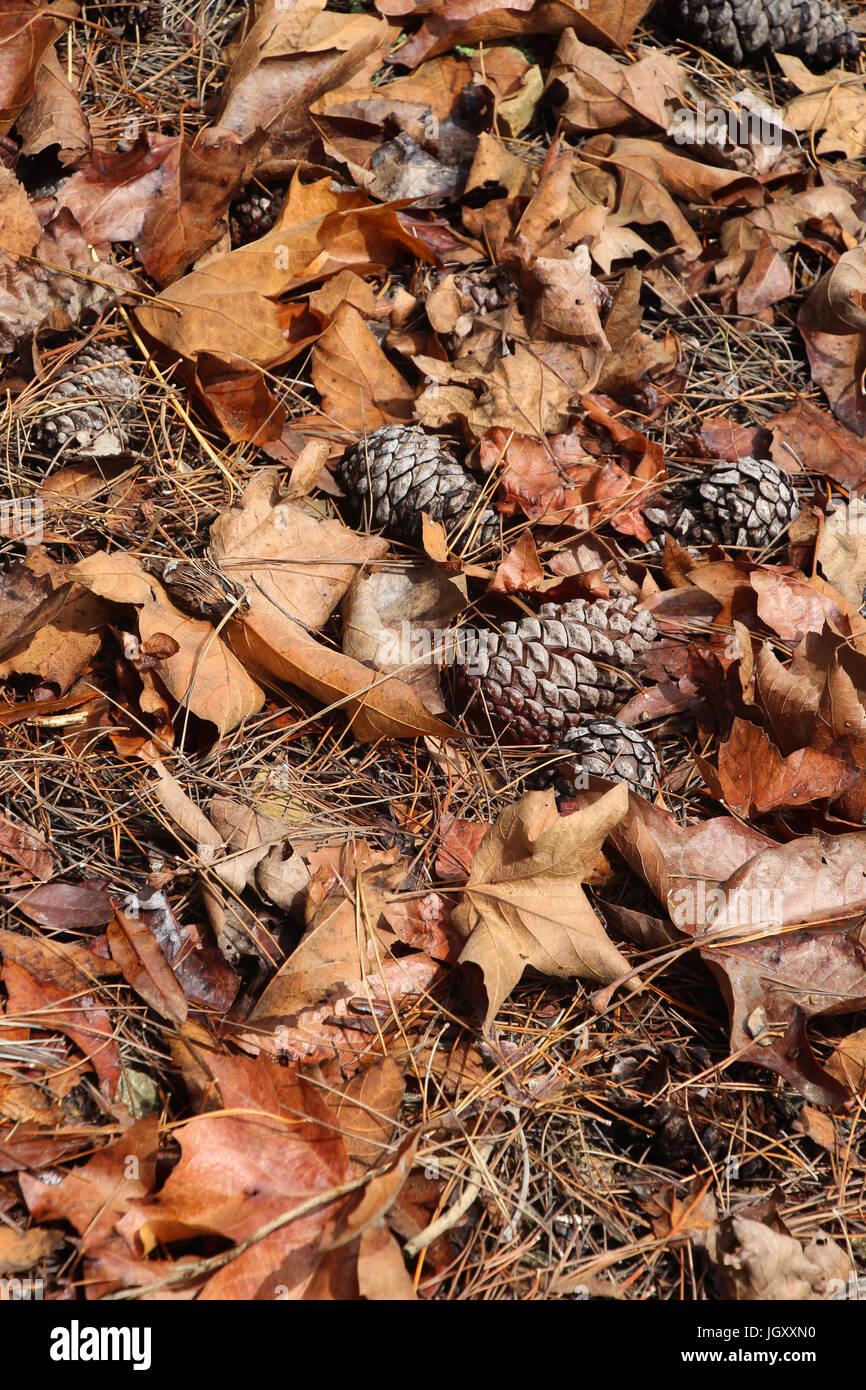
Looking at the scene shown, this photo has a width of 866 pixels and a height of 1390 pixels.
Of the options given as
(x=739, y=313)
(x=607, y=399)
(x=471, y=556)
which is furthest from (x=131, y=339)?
(x=739, y=313)

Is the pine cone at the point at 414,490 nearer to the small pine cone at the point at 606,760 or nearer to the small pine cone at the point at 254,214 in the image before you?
the small pine cone at the point at 606,760

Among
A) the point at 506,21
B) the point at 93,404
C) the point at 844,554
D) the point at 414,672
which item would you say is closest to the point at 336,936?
the point at 414,672

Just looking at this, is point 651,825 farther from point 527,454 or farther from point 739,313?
point 739,313

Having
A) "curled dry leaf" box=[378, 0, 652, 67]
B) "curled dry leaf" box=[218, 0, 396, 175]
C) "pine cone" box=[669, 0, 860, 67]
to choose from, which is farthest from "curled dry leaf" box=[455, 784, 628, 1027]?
"pine cone" box=[669, 0, 860, 67]

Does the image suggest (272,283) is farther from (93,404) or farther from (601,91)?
(601,91)

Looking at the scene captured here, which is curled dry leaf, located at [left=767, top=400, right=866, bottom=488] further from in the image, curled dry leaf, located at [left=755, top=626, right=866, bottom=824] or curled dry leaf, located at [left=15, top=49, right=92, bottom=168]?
curled dry leaf, located at [left=15, top=49, right=92, bottom=168]

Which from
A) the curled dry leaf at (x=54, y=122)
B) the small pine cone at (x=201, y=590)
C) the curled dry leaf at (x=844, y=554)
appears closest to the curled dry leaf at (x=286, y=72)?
the curled dry leaf at (x=54, y=122)
